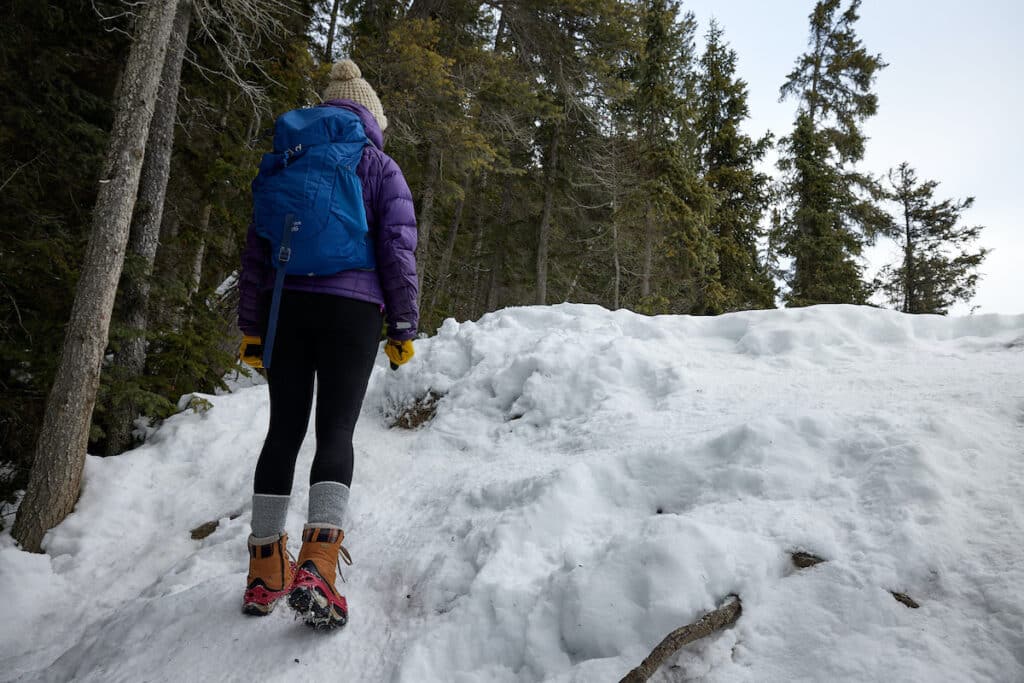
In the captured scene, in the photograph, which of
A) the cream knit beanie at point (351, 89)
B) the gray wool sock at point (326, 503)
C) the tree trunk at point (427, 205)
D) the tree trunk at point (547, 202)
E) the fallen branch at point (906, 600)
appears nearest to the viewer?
the fallen branch at point (906, 600)

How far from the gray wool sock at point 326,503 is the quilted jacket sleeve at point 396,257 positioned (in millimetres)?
679

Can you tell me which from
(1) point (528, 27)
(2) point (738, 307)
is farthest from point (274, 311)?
(2) point (738, 307)

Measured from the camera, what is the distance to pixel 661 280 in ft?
50.2

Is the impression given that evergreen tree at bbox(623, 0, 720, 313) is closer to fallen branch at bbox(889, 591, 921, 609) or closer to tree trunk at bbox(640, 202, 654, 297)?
tree trunk at bbox(640, 202, 654, 297)

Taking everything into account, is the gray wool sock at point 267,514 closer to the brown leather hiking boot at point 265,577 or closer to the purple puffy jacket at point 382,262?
the brown leather hiking boot at point 265,577

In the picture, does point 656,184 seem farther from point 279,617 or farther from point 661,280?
point 279,617

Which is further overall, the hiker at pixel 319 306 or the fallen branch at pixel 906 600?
the hiker at pixel 319 306

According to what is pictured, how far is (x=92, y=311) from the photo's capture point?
3797mm

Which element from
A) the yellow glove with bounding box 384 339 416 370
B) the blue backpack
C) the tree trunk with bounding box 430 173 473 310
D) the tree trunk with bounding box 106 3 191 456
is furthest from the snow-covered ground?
the tree trunk with bounding box 430 173 473 310

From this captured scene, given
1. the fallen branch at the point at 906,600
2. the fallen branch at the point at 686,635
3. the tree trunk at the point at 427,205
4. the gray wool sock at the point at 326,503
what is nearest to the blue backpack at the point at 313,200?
the gray wool sock at the point at 326,503

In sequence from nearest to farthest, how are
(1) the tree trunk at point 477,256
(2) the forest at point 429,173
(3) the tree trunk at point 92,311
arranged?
(3) the tree trunk at point 92,311 < (2) the forest at point 429,173 < (1) the tree trunk at point 477,256

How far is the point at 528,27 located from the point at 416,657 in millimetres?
10794

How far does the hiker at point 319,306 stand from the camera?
2.08m

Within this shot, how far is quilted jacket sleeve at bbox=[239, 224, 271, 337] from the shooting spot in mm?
2281
